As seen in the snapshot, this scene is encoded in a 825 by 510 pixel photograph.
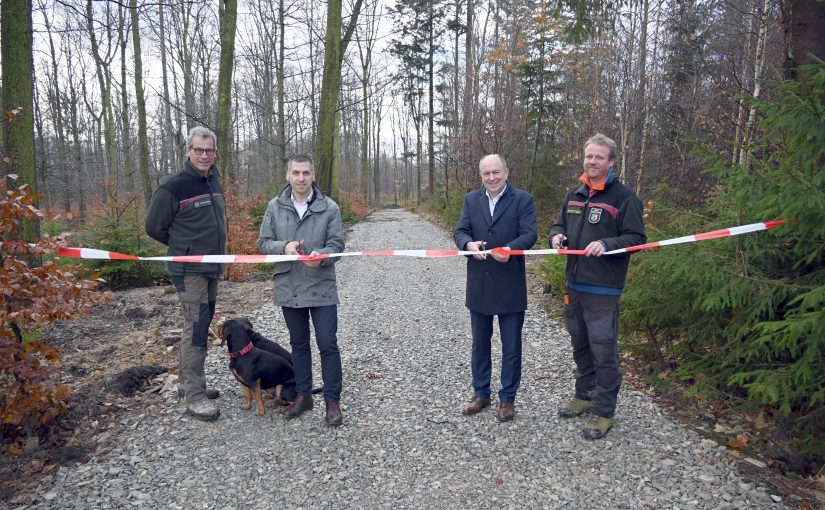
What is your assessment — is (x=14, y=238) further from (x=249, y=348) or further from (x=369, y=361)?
(x=369, y=361)

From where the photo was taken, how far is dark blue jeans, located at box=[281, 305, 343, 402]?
430cm

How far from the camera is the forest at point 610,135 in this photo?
11.4 ft

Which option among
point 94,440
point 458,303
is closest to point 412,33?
point 458,303

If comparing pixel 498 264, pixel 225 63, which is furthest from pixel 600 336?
pixel 225 63

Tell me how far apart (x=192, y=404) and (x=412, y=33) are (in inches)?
1195

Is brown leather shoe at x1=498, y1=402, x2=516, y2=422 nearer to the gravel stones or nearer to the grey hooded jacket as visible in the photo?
the gravel stones

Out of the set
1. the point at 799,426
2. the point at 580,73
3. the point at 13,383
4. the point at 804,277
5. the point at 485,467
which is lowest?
the point at 485,467

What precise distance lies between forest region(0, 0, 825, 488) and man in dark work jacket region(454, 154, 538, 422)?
1.38m

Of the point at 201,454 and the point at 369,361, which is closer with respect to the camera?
the point at 201,454

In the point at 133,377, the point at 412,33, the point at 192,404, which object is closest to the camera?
the point at 192,404

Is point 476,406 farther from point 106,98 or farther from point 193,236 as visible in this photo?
point 106,98

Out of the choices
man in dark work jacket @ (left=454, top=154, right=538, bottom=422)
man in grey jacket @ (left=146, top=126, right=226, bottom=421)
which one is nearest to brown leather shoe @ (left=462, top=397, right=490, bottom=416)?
man in dark work jacket @ (left=454, top=154, right=538, bottom=422)

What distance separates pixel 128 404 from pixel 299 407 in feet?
5.51

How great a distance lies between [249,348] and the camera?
14.4ft
